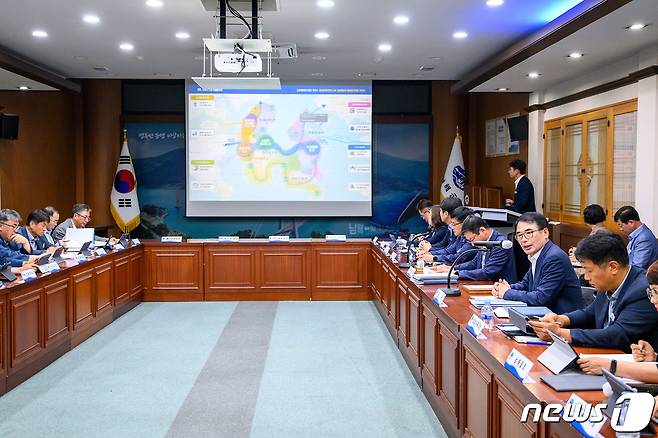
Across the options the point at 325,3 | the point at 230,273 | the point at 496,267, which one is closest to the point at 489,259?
the point at 496,267

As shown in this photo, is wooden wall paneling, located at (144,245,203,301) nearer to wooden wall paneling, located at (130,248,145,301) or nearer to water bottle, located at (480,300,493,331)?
wooden wall paneling, located at (130,248,145,301)

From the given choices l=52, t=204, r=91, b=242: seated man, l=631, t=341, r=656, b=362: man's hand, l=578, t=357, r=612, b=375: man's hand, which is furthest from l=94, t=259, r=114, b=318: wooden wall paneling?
l=631, t=341, r=656, b=362: man's hand

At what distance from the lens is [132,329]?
6.12 meters

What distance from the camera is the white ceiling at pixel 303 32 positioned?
5.55m

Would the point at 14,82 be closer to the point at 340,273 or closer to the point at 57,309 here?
the point at 57,309

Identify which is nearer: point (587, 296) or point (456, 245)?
point (587, 296)

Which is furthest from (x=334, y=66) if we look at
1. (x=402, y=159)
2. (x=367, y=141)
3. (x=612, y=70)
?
(x=612, y=70)

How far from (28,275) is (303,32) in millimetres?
3639

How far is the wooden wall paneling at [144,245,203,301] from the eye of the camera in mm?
7535

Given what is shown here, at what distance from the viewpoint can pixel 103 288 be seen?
6141 mm

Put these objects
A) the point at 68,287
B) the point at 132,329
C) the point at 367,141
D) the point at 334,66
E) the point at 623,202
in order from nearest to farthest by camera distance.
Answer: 1. the point at 68,287
2. the point at 132,329
3. the point at 623,202
4. the point at 334,66
5. the point at 367,141

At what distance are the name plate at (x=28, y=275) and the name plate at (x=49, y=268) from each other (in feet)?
0.68

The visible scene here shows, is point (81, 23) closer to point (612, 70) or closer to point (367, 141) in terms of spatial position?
point (367, 141)

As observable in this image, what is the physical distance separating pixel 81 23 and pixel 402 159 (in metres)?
5.78
